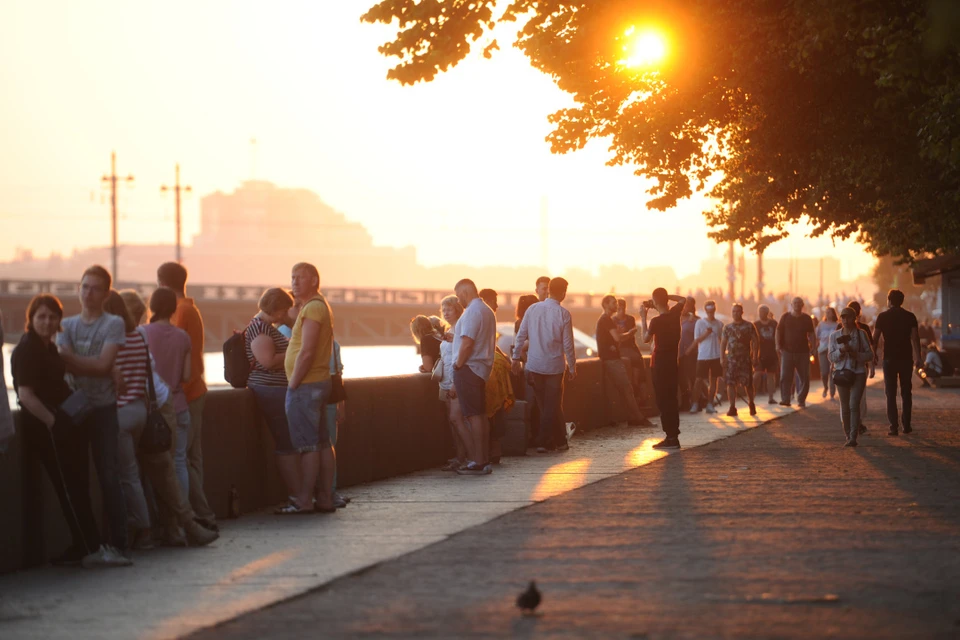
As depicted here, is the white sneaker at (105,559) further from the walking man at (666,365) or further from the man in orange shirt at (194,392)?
the walking man at (666,365)

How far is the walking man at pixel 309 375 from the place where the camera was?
9719 millimetres

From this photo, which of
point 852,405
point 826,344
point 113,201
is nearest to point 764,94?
point 852,405

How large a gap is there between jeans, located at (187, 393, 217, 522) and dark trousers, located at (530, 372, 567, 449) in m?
5.69

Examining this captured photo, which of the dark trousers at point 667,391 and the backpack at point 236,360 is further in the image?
the dark trousers at point 667,391

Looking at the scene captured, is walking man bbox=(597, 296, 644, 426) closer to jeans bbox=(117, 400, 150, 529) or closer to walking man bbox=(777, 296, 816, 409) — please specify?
walking man bbox=(777, 296, 816, 409)

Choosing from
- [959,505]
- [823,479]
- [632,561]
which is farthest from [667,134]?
[632,561]

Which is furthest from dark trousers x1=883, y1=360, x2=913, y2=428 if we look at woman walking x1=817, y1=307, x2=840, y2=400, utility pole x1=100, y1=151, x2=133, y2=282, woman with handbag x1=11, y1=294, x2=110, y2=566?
utility pole x1=100, y1=151, x2=133, y2=282

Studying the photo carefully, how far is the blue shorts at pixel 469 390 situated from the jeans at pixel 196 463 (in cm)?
345

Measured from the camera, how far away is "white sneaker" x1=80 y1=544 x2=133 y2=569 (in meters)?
8.02

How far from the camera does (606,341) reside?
59.4ft

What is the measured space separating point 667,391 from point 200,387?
22.6 ft

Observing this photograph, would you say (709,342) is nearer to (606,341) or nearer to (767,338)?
(767,338)

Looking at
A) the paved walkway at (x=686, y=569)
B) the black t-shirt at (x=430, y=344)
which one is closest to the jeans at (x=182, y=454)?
the paved walkway at (x=686, y=569)

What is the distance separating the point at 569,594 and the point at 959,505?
4.37 m
